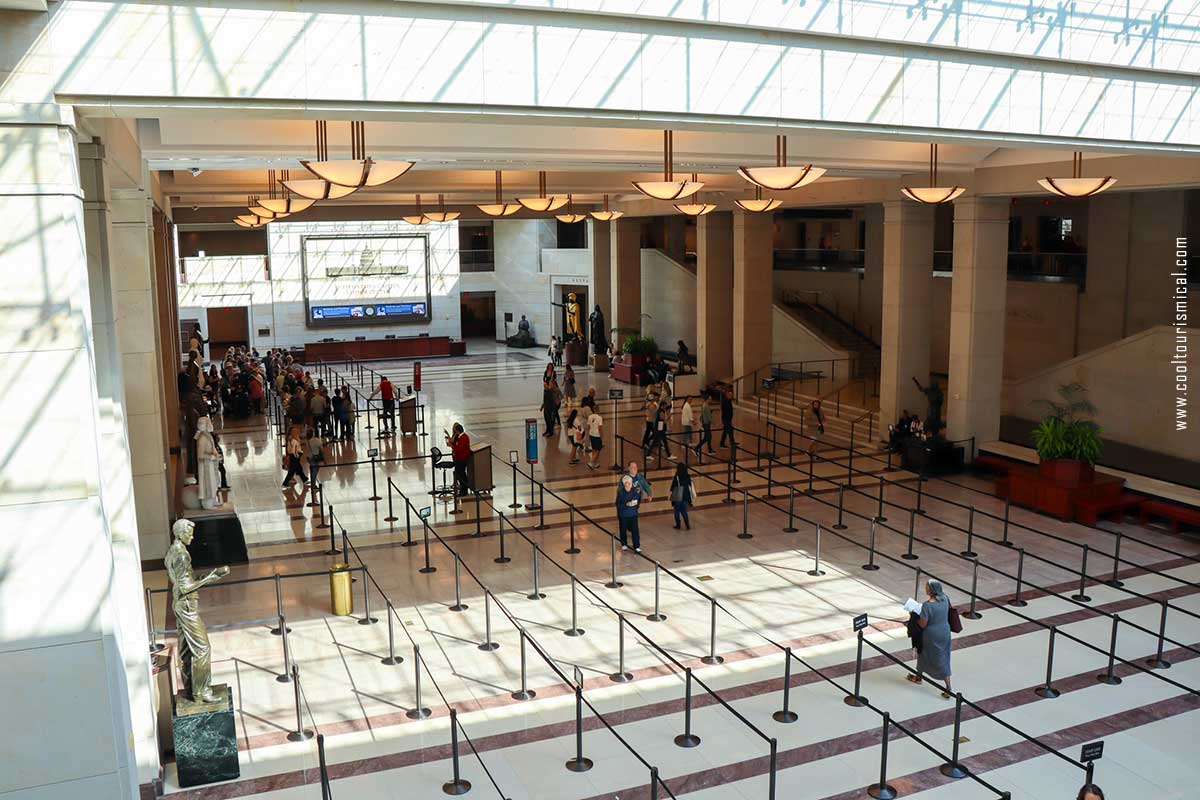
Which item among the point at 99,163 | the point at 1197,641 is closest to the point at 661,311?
the point at 1197,641

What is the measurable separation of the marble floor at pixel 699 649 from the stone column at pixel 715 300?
12228 millimetres

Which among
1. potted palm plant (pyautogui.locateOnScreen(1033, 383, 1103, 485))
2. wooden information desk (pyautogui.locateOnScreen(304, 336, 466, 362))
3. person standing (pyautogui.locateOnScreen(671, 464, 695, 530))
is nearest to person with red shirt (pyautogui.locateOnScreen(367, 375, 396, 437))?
person standing (pyautogui.locateOnScreen(671, 464, 695, 530))

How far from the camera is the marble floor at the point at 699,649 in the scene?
900 cm

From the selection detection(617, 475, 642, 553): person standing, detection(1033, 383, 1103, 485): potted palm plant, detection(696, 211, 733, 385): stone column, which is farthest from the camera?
detection(696, 211, 733, 385): stone column

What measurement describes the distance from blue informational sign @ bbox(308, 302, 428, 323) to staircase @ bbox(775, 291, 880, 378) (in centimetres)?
1848

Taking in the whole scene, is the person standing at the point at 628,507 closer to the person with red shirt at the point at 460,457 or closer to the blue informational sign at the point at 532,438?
the person with red shirt at the point at 460,457

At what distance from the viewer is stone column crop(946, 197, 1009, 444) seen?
818 inches

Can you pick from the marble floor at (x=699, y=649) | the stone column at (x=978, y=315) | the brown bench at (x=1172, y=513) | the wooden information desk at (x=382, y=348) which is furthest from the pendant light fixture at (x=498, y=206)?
the wooden information desk at (x=382, y=348)

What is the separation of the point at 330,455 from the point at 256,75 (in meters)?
17.2

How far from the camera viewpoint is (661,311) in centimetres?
3888

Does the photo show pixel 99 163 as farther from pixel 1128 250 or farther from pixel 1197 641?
pixel 1128 250

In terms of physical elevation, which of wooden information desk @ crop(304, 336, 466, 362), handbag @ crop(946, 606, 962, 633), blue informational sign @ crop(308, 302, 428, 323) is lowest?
handbag @ crop(946, 606, 962, 633)

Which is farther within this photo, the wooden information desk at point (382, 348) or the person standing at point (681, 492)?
the wooden information desk at point (382, 348)

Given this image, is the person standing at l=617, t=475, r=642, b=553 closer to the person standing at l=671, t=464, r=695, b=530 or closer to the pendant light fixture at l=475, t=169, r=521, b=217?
the person standing at l=671, t=464, r=695, b=530
